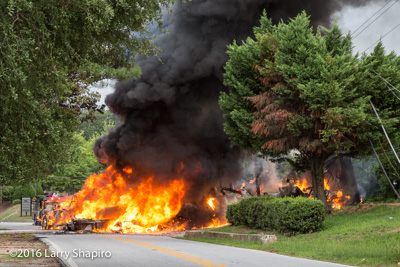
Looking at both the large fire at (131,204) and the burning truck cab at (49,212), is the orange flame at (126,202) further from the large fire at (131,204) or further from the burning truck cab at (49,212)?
the burning truck cab at (49,212)

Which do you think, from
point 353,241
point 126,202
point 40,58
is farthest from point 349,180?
point 40,58

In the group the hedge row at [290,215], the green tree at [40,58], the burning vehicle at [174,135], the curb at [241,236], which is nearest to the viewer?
the green tree at [40,58]

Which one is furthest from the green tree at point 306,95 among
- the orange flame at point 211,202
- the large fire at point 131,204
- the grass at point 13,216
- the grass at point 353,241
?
the grass at point 13,216

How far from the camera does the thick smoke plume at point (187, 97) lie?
26828 mm

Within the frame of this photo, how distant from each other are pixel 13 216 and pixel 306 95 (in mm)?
40005

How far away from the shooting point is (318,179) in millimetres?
19656

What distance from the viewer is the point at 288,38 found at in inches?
716

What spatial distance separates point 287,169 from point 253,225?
23874 mm

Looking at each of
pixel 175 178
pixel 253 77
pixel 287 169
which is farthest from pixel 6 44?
pixel 287 169

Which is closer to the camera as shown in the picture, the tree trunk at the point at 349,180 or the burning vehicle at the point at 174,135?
the burning vehicle at the point at 174,135

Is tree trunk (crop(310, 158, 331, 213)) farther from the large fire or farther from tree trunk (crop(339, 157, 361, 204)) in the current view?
tree trunk (crop(339, 157, 361, 204))

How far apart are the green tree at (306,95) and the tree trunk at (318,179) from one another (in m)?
0.04

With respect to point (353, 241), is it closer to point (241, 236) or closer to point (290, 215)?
point (290, 215)

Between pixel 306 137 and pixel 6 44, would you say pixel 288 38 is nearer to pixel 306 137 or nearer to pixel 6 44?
pixel 306 137
